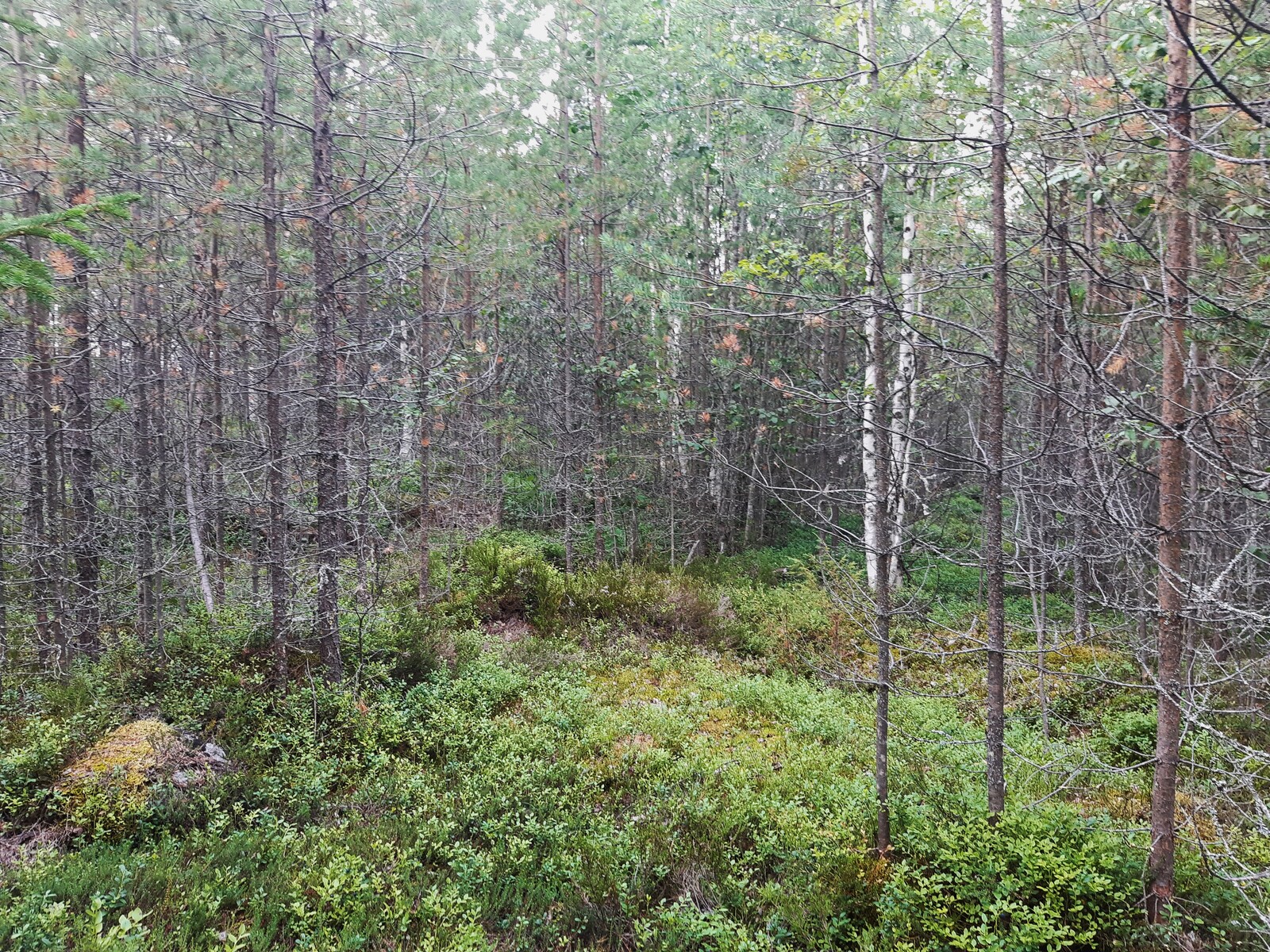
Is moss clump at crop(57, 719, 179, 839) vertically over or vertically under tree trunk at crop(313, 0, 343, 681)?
under

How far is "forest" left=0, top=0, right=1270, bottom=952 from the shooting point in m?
3.75

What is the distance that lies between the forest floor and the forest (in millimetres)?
46

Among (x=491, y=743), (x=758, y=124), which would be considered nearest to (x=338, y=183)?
(x=491, y=743)

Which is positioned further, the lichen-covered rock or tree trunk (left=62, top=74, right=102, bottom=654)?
tree trunk (left=62, top=74, right=102, bottom=654)

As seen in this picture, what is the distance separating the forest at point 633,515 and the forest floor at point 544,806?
0.15ft

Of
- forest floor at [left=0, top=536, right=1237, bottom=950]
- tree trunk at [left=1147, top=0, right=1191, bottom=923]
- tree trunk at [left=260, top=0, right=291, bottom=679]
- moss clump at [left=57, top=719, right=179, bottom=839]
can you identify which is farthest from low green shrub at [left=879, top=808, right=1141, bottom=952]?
tree trunk at [left=260, top=0, right=291, bottom=679]

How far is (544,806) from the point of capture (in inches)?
215

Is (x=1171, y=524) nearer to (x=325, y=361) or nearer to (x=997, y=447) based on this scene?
(x=997, y=447)

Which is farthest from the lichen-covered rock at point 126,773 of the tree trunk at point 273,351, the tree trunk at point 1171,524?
the tree trunk at point 1171,524

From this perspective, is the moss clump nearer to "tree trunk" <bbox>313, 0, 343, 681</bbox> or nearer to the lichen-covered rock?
the lichen-covered rock

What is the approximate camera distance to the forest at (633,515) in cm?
375

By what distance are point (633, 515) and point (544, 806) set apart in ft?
33.4

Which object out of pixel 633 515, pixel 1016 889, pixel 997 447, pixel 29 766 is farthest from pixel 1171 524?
pixel 633 515

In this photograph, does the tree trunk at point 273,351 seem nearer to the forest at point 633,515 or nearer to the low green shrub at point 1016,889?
the forest at point 633,515
